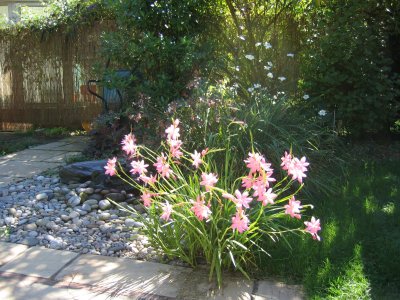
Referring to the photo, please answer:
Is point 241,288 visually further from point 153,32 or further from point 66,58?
point 66,58

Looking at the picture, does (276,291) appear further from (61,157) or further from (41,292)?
(61,157)

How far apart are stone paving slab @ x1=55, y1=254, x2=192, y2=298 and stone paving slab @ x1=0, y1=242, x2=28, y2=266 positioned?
43cm

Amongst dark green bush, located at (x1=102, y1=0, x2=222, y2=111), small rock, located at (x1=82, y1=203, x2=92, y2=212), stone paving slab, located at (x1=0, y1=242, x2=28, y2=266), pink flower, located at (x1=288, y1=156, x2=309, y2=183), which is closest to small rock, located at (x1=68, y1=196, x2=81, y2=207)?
small rock, located at (x1=82, y1=203, x2=92, y2=212)

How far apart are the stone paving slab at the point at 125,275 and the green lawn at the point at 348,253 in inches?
22.5

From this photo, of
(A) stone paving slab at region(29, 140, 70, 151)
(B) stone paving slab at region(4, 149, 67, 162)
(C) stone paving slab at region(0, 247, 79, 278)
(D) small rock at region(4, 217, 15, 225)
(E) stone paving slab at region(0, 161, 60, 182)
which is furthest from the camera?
(A) stone paving slab at region(29, 140, 70, 151)

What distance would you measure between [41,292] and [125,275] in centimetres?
47

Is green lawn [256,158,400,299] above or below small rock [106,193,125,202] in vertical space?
below

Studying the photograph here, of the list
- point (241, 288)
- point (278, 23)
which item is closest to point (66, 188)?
point (241, 288)

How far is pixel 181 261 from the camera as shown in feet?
9.23

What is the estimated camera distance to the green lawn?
244cm

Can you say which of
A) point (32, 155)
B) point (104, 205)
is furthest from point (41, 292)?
point (32, 155)

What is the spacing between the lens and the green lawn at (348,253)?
7.99 feet

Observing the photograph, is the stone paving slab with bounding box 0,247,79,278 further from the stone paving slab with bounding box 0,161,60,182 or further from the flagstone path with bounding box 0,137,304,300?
the stone paving slab with bounding box 0,161,60,182

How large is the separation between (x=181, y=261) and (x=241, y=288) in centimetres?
49
